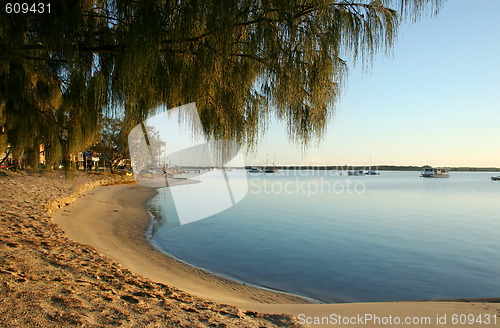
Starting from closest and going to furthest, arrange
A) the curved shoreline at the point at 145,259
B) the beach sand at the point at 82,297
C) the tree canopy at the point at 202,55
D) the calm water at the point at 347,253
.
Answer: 1. the tree canopy at the point at 202,55
2. the beach sand at the point at 82,297
3. the curved shoreline at the point at 145,259
4. the calm water at the point at 347,253

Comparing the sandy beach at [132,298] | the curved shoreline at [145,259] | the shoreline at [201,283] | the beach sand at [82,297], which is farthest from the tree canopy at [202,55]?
the curved shoreline at [145,259]

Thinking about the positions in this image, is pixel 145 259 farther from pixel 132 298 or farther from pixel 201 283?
pixel 132 298

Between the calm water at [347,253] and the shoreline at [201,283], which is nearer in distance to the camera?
the shoreline at [201,283]

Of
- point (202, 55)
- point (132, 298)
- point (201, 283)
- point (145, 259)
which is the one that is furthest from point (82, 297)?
point (145, 259)

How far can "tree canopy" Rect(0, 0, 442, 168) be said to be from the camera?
1982 millimetres

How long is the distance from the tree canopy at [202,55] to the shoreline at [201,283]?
2724mm

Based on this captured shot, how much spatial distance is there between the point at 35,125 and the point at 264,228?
1274 centimetres

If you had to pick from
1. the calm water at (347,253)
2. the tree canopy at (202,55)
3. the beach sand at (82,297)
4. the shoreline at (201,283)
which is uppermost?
the tree canopy at (202,55)

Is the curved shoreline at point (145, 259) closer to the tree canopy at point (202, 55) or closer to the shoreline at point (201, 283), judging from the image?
the shoreline at point (201, 283)

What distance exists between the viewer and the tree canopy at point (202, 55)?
78.0 inches

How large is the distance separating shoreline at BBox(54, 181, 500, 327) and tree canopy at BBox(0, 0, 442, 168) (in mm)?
2724

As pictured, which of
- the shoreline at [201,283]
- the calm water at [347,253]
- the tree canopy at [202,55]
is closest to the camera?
the tree canopy at [202,55]

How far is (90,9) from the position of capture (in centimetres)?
228

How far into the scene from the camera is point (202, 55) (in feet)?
6.82
